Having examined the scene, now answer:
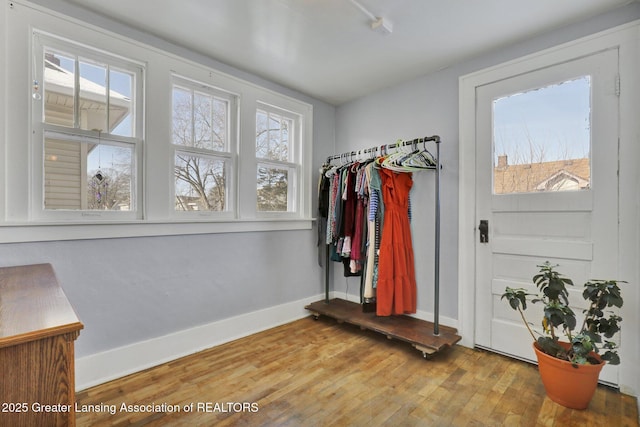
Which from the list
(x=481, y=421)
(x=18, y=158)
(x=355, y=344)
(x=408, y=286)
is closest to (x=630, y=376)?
(x=481, y=421)

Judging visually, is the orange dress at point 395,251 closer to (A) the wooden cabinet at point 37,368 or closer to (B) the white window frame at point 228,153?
(B) the white window frame at point 228,153

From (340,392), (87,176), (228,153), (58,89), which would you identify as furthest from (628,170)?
(58,89)

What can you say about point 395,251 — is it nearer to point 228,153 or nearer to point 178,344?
point 228,153

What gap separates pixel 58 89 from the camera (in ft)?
6.27

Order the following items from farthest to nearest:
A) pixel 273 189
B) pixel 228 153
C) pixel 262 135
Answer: pixel 273 189, pixel 262 135, pixel 228 153

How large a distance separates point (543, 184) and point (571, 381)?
124 cm

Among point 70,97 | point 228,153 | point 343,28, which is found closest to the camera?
point 70,97

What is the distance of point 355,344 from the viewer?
2.54 m

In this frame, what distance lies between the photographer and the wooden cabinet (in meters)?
0.73

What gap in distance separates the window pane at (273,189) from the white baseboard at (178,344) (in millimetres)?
985

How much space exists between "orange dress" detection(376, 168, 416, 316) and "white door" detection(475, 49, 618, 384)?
56 centimetres

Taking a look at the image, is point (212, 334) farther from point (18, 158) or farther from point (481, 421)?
point (481, 421)

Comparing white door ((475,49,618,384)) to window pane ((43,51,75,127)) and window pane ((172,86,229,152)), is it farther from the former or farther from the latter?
window pane ((43,51,75,127))

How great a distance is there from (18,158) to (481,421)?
2936 millimetres
